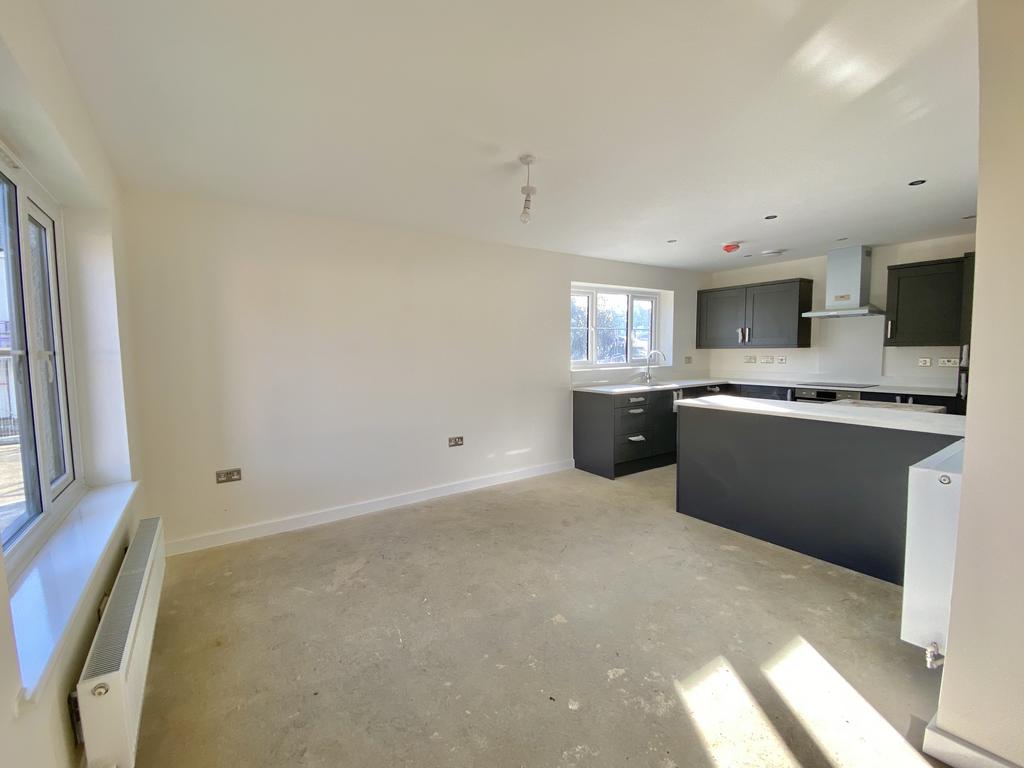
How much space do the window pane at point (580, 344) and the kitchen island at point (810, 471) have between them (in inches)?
71.4

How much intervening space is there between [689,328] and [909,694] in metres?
4.78

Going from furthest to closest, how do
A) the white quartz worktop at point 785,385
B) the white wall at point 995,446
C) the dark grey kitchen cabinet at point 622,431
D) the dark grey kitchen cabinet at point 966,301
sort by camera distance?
the dark grey kitchen cabinet at point 622,431 < the white quartz worktop at point 785,385 < the dark grey kitchen cabinet at point 966,301 < the white wall at point 995,446

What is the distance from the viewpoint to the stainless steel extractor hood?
4469 millimetres

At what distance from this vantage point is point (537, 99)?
1809 millimetres

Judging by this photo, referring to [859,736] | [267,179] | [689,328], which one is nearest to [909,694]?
[859,736]

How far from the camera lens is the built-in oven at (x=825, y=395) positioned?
450cm

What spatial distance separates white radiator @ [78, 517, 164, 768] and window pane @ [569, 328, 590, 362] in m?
4.10

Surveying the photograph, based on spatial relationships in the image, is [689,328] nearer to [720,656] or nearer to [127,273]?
[720,656]

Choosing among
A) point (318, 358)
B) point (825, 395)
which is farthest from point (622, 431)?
point (318, 358)

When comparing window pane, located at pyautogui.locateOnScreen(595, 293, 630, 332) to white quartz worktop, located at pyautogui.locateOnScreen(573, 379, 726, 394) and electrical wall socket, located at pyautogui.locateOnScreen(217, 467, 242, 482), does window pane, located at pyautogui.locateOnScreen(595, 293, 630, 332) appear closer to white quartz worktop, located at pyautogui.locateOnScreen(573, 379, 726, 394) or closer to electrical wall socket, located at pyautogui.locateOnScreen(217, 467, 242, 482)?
white quartz worktop, located at pyautogui.locateOnScreen(573, 379, 726, 394)

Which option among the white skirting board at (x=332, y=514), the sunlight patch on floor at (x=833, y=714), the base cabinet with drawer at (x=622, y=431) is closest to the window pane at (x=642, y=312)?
the base cabinet with drawer at (x=622, y=431)

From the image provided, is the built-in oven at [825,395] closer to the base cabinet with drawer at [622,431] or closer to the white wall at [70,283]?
the base cabinet with drawer at [622,431]

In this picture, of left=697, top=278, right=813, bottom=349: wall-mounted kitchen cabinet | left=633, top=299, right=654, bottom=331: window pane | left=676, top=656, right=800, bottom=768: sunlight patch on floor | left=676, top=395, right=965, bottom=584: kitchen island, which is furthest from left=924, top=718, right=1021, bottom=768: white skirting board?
left=633, top=299, right=654, bottom=331: window pane

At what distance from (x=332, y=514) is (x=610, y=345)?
357cm
